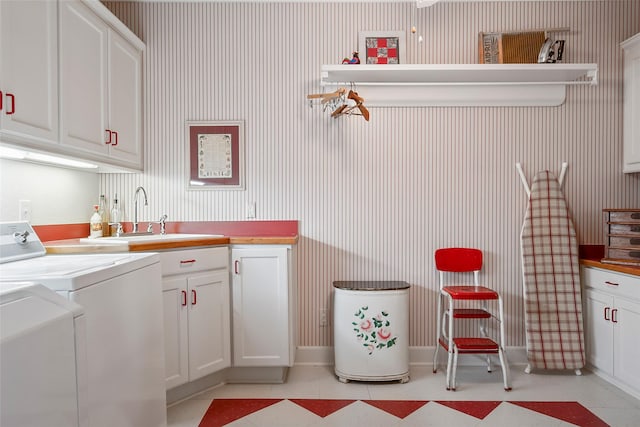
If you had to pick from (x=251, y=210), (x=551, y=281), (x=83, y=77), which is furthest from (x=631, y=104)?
(x=83, y=77)

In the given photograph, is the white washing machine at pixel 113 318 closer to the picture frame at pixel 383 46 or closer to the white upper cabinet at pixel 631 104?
the picture frame at pixel 383 46

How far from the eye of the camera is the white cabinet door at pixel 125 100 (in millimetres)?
2504

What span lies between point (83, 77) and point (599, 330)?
11.3ft

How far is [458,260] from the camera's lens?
291 cm

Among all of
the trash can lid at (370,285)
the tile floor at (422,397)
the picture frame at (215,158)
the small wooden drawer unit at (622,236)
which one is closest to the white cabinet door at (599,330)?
the tile floor at (422,397)

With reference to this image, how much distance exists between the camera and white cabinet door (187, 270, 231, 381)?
2447mm

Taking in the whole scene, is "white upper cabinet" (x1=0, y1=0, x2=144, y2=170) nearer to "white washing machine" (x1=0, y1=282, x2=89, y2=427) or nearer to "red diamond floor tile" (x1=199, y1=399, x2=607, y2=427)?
"white washing machine" (x1=0, y1=282, x2=89, y2=427)

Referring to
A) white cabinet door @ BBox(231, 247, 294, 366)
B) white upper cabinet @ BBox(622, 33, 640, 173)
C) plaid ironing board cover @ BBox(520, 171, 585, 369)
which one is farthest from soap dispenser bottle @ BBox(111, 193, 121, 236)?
white upper cabinet @ BBox(622, 33, 640, 173)

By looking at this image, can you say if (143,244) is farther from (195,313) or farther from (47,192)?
(47,192)

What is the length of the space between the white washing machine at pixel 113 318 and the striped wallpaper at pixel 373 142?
120 cm

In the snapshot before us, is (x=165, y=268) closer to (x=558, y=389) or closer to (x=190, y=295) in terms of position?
(x=190, y=295)

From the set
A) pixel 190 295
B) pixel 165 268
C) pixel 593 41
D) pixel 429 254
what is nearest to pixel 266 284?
pixel 190 295

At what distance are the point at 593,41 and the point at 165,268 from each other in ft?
10.9

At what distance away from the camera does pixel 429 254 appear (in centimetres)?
302
